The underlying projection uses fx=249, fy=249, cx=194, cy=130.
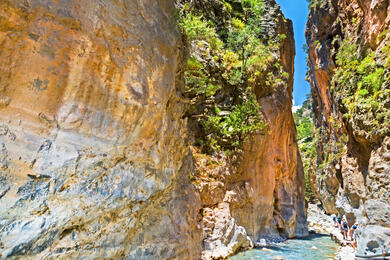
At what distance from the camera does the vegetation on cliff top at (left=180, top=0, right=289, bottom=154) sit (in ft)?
36.1

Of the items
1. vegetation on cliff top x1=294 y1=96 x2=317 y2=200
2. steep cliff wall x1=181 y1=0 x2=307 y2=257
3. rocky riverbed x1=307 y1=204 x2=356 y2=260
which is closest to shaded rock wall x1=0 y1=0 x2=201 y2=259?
steep cliff wall x1=181 y1=0 x2=307 y2=257

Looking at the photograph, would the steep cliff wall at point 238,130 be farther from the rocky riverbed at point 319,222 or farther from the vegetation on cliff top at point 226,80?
the rocky riverbed at point 319,222

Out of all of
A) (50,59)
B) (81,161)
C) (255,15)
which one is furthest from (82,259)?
(255,15)

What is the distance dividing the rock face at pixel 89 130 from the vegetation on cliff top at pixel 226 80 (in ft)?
16.9

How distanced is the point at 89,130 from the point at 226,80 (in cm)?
997

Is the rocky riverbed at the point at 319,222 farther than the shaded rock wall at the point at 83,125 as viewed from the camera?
Yes

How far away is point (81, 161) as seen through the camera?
337 centimetres

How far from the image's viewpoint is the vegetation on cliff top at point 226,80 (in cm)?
1101

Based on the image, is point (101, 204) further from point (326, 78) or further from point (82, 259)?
point (326, 78)

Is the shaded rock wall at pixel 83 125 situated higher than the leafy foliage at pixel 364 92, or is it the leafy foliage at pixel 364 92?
the leafy foliage at pixel 364 92

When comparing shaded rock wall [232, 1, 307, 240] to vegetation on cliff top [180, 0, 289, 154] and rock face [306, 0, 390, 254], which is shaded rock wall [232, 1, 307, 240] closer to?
vegetation on cliff top [180, 0, 289, 154]

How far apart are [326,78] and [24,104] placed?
19041mm

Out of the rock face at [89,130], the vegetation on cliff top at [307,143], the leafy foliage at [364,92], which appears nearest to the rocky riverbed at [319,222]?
the vegetation on cliff top at [307,143]

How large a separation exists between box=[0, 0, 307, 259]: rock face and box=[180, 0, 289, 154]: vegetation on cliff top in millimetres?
5166
